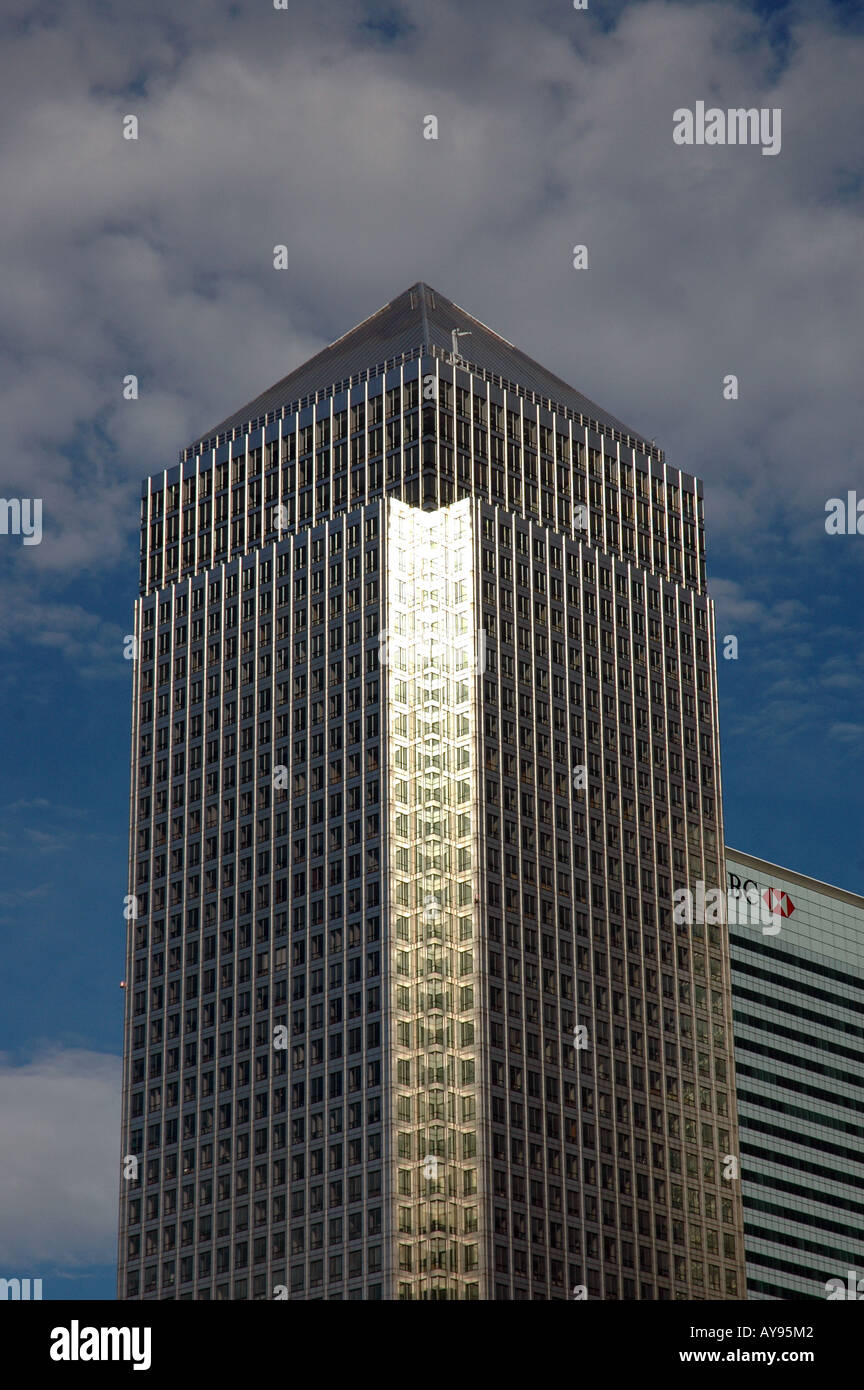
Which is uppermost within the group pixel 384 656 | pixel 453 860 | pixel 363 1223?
pixel 384 656

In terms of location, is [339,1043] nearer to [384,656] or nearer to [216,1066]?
[216,1066]

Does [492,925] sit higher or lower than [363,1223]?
higher

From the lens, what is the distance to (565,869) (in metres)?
200
